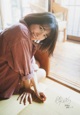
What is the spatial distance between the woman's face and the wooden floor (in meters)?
0.69

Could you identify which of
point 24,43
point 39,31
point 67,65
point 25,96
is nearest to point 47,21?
point 39,31

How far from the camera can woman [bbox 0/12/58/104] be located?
0.78 metres

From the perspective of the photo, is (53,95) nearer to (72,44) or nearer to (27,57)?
(27,57)

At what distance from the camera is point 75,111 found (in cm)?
94

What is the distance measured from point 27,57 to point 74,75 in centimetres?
88

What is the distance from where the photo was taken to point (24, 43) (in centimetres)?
79

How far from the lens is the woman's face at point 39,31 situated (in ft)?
2.70

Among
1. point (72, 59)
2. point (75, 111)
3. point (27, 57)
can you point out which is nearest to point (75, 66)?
point (72, 59)

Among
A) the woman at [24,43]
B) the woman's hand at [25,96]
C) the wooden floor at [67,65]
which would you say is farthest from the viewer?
the wooden floor at [67,65]

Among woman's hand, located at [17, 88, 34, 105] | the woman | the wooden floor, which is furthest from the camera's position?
the wooden floor
